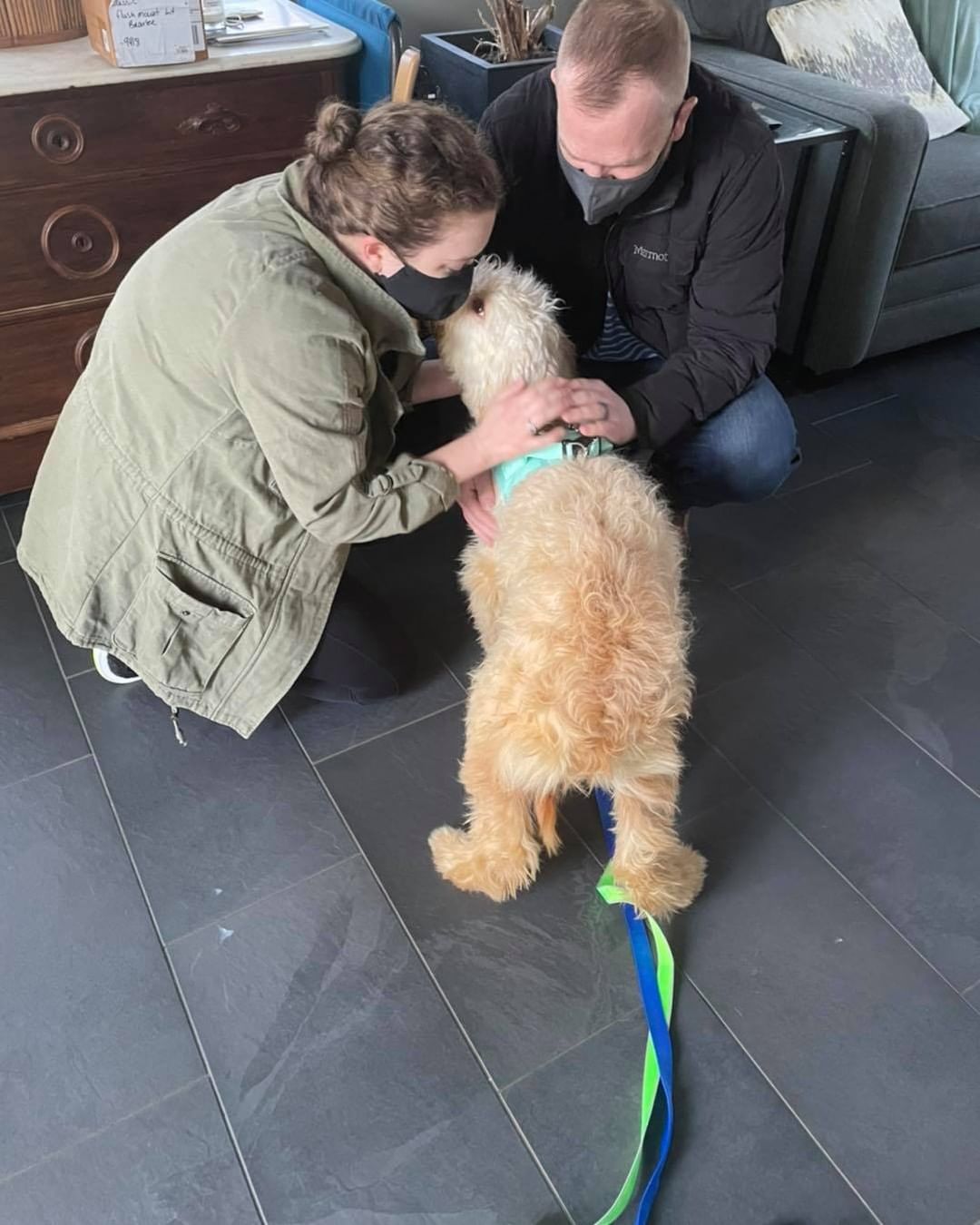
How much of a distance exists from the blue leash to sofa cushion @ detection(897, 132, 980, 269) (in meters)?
1.75

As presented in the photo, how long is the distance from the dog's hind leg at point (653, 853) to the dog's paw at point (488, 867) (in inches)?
5.1

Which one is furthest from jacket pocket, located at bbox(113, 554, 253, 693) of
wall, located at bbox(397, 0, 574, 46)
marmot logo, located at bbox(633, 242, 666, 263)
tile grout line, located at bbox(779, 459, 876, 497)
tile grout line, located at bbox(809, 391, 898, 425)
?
wall, located at bbox(397, 0, 574, 46)

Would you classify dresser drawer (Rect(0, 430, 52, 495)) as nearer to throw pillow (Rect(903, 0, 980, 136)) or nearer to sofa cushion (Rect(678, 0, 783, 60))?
sofa cushion (Rect(678, 0, 783, 60))

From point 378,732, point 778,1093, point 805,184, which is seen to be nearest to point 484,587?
point 378,732

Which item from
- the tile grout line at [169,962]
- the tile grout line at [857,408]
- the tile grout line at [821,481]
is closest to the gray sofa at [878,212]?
the tile grout line at [857,408]

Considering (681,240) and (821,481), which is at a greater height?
(681,240)

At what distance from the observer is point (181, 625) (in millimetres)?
1377

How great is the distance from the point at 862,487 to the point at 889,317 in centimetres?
56

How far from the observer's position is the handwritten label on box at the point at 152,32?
158cm

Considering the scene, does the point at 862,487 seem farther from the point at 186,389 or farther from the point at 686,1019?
the point at 186,389

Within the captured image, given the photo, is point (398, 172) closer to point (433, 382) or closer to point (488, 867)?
point (433, 382)

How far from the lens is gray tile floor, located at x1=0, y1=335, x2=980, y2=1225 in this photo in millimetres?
1104

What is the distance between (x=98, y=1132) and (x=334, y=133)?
1.25m

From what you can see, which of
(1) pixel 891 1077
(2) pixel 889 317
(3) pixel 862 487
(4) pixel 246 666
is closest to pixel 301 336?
(4) pixel 246 666
